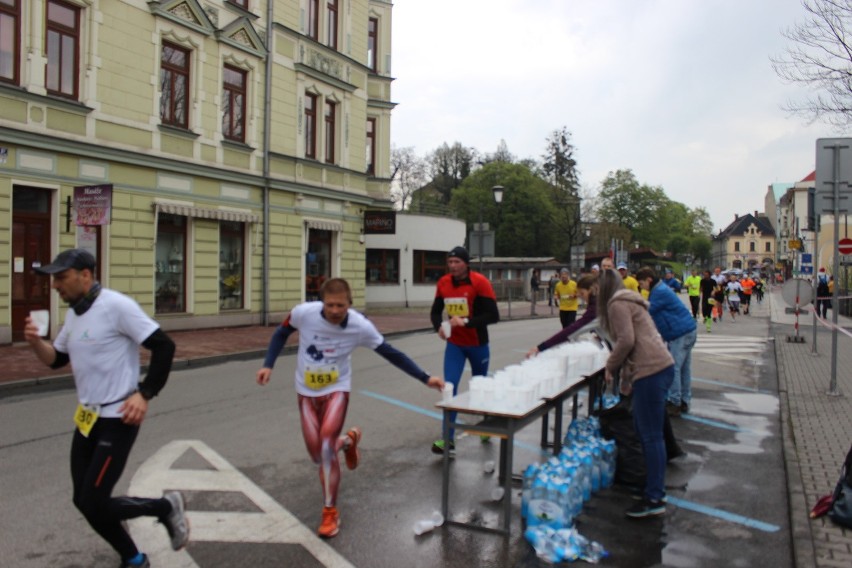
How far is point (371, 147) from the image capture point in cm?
2850

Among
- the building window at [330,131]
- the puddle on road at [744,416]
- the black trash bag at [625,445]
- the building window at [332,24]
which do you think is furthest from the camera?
the building window at [330,131]

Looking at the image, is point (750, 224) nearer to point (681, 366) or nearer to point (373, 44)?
point (373, 44)

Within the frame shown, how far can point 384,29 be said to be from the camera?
27609mm

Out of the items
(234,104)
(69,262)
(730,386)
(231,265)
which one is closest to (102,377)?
(69,262)

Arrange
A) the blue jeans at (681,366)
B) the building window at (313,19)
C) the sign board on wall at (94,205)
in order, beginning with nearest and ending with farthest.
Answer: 1. the blue jeans at (681,366)
2. the sign board on wall at (94,205)
3. the building window at (313,19)

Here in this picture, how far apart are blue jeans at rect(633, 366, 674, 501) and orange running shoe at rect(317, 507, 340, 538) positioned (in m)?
2.18

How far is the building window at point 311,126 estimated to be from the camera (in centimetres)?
2319

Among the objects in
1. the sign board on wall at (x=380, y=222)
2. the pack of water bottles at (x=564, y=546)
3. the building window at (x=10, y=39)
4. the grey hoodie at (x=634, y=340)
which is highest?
the building window at (x=10, y=39)

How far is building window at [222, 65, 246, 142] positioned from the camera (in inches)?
788

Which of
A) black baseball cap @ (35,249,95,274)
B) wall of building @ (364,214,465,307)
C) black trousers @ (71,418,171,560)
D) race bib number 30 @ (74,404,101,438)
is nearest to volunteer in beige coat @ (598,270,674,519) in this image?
black trousers @ (71,418,171,560)

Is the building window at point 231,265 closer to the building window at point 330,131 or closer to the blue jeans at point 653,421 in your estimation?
the building window at point 330,131

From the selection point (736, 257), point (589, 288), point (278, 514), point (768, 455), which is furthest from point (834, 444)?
point (736, 257)

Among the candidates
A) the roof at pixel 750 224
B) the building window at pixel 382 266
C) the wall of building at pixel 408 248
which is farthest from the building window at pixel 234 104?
Result: the roof at pixel 750 224

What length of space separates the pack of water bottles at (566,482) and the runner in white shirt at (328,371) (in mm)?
938
